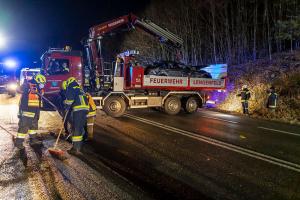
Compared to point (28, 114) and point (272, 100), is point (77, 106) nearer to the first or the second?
point (28, 114)

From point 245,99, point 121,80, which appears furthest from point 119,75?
point 245,99

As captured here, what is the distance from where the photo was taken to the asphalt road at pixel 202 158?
177 inches

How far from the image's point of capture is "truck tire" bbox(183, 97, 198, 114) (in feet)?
43.2

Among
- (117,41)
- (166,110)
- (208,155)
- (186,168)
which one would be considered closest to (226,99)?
(166,110)

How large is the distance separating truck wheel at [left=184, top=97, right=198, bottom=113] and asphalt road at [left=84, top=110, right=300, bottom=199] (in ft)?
11.3

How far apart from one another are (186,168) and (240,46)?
16.4 meters

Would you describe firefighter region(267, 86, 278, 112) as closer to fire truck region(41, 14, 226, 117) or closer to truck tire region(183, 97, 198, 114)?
fire truck region(41, 14, 226, 117)

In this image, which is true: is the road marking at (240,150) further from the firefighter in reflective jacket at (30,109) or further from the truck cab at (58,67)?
the truck cab at (58,67)

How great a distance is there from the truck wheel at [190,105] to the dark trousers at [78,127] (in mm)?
7180

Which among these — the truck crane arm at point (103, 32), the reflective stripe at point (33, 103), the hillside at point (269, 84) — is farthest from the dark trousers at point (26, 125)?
the hillside at point (269, 84)

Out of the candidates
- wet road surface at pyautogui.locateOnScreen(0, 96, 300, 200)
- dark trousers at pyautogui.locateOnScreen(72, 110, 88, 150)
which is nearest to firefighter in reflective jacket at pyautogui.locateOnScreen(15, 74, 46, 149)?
wet road surface at pyautogui.locateOnScreen(0, 96, 300, 200)

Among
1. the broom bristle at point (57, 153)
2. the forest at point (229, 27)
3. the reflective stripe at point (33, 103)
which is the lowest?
the broom bristle at point (57, 153)

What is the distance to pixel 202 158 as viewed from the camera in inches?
237

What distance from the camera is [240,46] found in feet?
66.2
